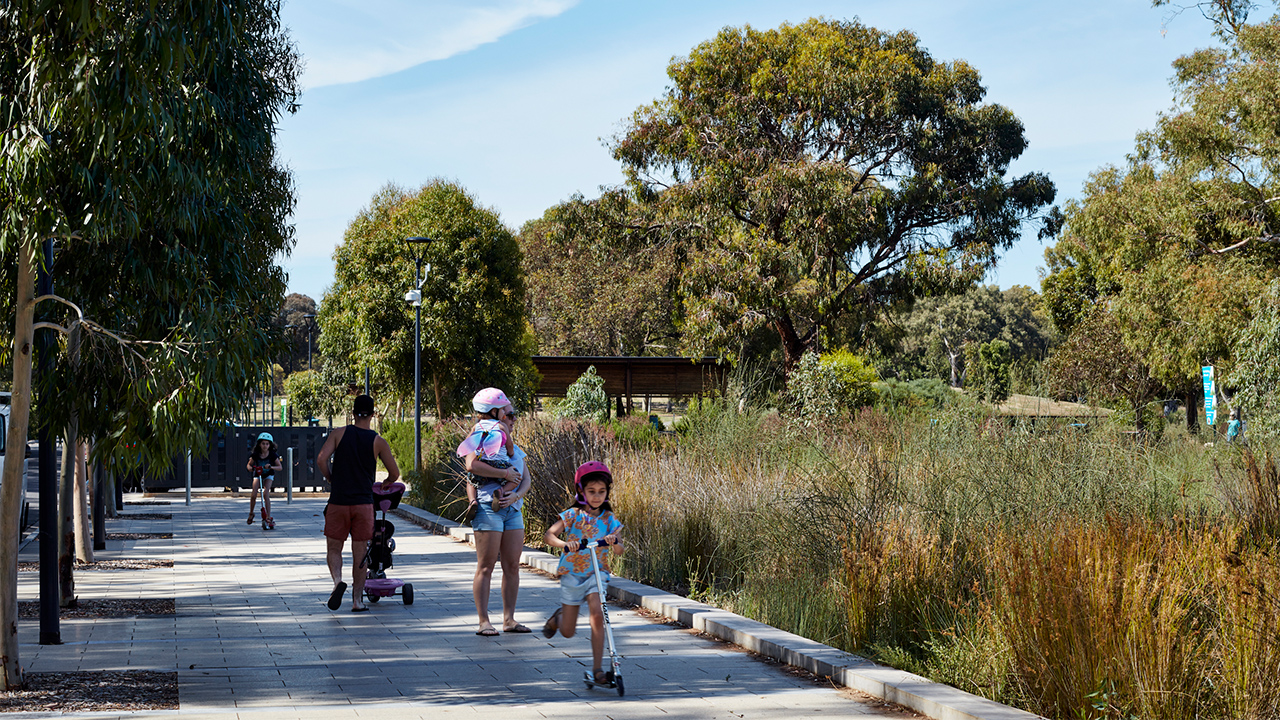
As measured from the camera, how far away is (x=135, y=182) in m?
6.36

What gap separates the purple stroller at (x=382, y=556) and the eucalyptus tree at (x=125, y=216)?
1.60 metres

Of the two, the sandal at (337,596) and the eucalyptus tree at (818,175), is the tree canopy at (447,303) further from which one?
the sandal at (337,596)

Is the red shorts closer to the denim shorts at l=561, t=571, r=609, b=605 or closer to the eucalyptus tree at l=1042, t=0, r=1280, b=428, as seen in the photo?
the denim shorts at l=561, t=571, r=609, b=605

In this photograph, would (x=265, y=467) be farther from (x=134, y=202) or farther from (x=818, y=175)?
(x=818, y=175)

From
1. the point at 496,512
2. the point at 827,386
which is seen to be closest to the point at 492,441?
the point at 496,512

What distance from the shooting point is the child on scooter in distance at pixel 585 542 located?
6672 mm

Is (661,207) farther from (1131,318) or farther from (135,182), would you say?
(135,182)

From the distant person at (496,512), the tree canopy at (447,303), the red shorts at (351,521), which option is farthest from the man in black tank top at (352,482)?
the tree canopy at (447,303)

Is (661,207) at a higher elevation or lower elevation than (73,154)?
higher

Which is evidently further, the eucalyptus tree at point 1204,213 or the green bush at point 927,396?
the eucalyptus tree at point 1204,213

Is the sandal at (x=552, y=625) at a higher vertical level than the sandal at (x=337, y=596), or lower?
higher

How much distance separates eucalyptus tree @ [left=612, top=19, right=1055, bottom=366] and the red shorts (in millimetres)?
21101

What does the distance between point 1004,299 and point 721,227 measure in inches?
2483

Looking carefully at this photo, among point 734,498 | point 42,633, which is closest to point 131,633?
point 42,633
